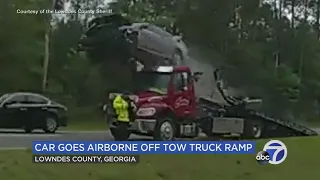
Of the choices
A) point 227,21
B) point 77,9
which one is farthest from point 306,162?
point 77,9

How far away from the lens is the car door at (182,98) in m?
6.41

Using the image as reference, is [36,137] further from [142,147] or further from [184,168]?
[184,168]

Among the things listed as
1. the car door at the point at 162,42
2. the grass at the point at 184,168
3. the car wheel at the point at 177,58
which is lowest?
the grass at the point at 184,168

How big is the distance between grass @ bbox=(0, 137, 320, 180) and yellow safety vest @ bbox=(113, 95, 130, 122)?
1.33ft

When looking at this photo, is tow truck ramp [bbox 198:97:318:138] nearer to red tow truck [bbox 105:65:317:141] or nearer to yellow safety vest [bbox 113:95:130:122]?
red tow truck [bbox 105:65:317:141]

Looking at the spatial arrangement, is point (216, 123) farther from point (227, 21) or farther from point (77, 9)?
point (77, 9)

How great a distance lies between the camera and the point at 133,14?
245 inches

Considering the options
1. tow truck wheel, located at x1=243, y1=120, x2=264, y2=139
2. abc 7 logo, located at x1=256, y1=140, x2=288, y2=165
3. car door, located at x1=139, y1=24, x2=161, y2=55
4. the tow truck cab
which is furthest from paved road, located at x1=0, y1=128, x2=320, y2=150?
abc 7 logo, located at x1=256, y1=140, x2=288, y2=165

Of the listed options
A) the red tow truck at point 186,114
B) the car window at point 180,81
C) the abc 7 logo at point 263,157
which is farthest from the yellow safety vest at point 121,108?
the abc 7 logo at point 263,157

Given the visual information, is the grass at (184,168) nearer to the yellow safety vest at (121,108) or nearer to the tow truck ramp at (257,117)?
the tow truck ramp at (257,117)

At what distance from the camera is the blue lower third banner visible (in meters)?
6.10

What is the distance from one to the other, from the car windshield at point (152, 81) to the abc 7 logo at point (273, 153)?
1085mm

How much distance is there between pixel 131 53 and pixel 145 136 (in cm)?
78

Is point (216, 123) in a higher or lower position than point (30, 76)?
lower
